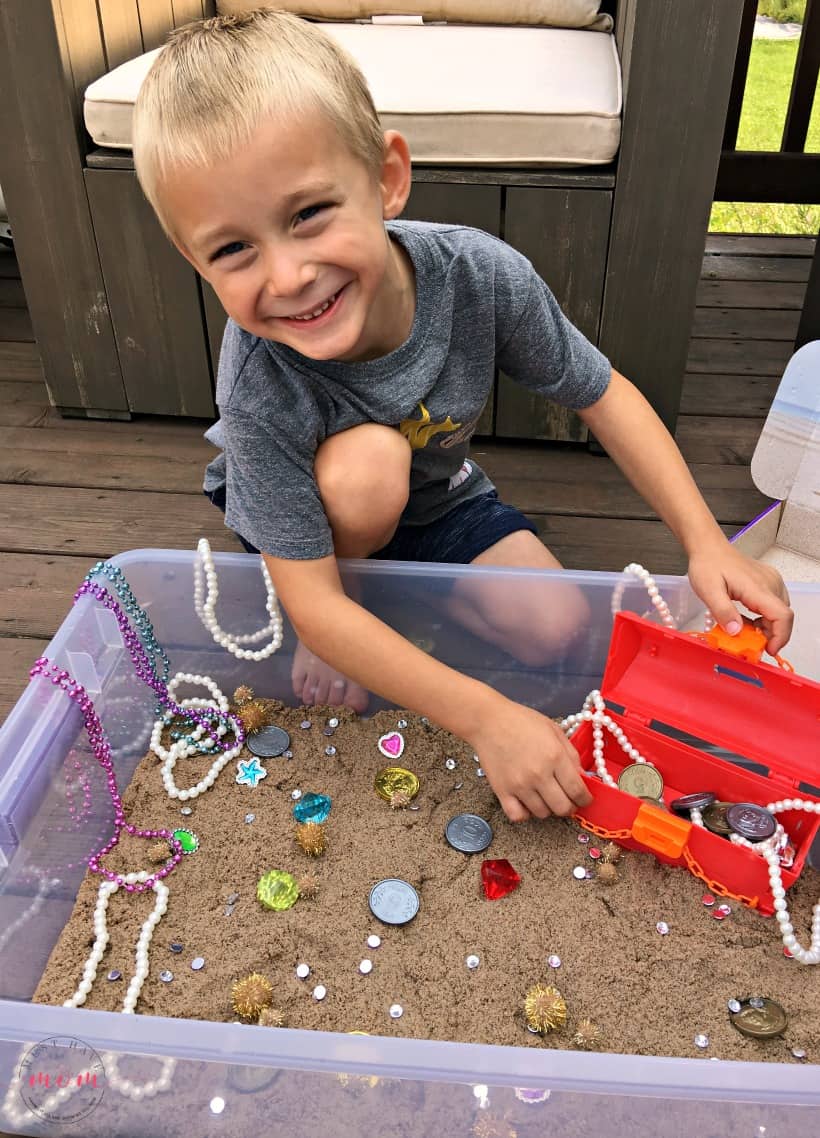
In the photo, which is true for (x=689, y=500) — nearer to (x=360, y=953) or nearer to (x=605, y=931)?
(x=605, y=931)

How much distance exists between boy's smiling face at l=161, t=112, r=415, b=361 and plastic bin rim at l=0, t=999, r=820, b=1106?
19.4 inches

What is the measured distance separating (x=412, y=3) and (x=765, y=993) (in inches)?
61.7

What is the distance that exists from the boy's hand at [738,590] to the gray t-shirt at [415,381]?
23 cm

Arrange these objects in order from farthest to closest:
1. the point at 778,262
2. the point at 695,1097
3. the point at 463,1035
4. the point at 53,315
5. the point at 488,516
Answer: the point at 778,262 → the point at 53,315 → the point at 488,516 → the point at 463,1035 → the point at 695,1097

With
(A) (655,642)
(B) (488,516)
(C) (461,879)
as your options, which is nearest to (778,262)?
(B) (488,516)

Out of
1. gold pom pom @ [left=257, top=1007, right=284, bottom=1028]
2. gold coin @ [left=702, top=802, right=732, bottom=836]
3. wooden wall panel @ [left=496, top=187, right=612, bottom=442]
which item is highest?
wooden wall panel @ [left=496, top=187, right=612, bottom=442]

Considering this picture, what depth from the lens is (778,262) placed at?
2.19 m

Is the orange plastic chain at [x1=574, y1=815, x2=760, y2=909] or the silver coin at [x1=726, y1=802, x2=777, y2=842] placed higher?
the silver coin at [x1=726, y1=802, x2=777, y2=842]

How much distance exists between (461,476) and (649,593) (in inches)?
10.5

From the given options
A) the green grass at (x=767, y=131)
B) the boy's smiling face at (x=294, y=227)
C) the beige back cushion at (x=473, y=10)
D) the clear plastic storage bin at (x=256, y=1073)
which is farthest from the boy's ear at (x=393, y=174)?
the green grass at (x=767, y=131)

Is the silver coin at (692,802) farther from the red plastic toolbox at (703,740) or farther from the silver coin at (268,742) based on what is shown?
the silver coin at (268,742)

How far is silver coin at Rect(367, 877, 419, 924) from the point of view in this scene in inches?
32.9

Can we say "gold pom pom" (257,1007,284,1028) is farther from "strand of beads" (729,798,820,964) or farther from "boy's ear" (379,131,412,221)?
"boy's ear" (379,131,412,221)

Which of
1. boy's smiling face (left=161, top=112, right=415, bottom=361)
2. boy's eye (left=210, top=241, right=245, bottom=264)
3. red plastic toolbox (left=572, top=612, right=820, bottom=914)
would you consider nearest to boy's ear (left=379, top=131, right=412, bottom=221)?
boy's smiling face (left=161, top=112, right=415, bottom=361)
